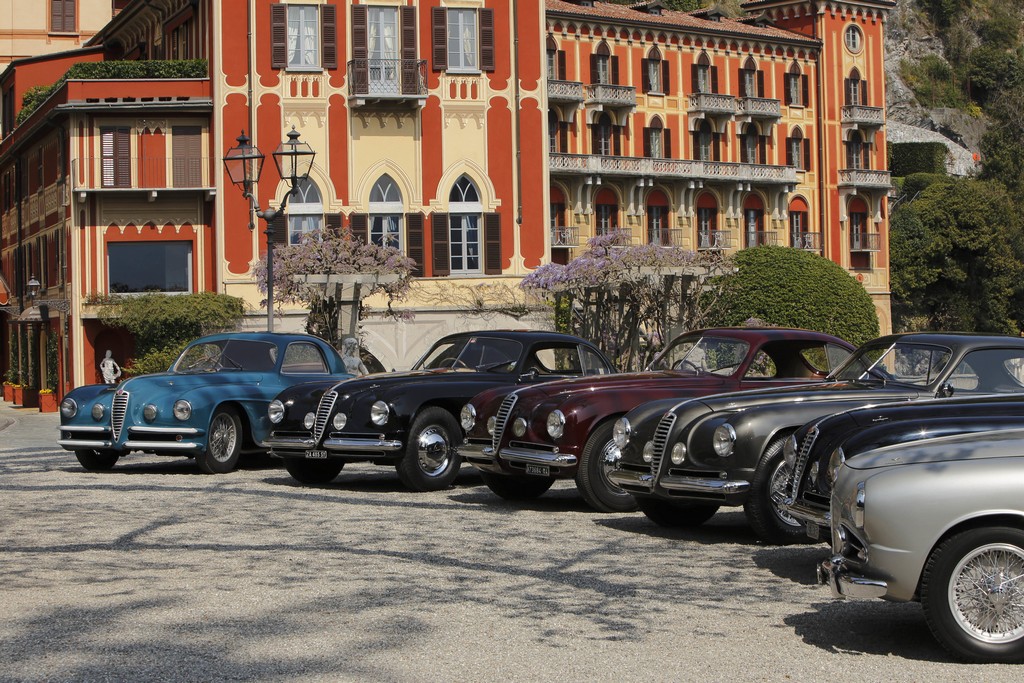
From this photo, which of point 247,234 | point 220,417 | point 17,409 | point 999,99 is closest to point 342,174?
point 247,234

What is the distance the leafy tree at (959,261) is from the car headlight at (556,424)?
66.3 meters

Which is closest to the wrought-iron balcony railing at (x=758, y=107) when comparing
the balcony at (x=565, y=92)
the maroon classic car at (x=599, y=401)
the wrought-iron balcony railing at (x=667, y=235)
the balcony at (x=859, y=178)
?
the balcony at (x=859, y=178)

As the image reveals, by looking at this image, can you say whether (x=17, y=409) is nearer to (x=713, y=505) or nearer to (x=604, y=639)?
(x=713, y=505)

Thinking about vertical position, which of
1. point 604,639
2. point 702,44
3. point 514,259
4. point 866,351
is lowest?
point 604,639

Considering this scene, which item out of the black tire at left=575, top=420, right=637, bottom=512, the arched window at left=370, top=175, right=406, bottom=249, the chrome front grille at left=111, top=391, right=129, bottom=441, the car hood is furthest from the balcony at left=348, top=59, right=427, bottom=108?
the car hood

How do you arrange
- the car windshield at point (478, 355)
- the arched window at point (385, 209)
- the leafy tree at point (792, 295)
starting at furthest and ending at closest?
the leafy tree at point (792, 295), the arched window at point (385, 209), the car windshield at point (478, 355)

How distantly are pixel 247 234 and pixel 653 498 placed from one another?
32117mm

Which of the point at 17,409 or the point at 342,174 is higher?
the point at 342,174

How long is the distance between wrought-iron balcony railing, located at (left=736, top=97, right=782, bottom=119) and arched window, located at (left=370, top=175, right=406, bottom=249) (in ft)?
84.4

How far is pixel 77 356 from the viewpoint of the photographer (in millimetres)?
44094

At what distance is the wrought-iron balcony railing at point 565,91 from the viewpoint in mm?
60219

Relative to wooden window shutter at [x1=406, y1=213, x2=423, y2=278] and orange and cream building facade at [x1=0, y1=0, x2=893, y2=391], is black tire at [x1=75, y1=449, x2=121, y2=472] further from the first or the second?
wooden window shutter at [x1=406, y1=213, x2=423, y2=278]

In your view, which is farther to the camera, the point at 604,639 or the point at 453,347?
the point at 453,347

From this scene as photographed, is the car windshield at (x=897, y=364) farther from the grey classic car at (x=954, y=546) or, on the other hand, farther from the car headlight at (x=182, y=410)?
the car headlight at (x=182, y=410)
